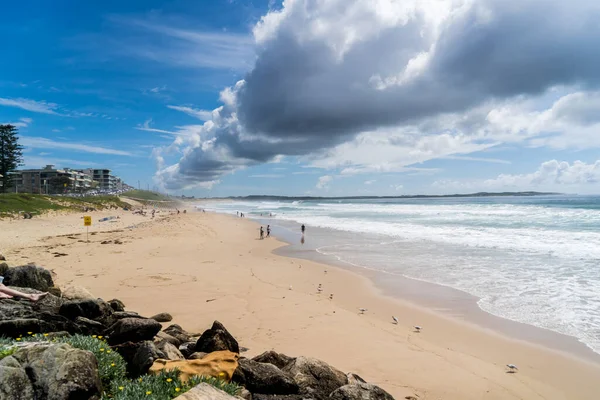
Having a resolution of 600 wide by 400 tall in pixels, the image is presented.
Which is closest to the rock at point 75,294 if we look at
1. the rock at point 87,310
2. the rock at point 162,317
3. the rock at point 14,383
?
the rock at point 87,310

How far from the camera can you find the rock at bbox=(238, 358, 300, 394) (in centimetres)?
473

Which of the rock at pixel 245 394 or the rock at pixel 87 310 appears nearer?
the rock at pixel 245 394

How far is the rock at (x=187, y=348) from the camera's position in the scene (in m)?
6.05

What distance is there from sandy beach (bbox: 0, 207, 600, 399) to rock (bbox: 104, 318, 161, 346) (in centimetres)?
207

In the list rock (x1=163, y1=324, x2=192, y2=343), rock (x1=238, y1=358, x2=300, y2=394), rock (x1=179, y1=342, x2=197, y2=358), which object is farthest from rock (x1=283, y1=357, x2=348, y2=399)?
rock (x1=163, y1=324, x2=192, y2=343)

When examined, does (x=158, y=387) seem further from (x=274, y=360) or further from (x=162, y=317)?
(x=162, y=317)

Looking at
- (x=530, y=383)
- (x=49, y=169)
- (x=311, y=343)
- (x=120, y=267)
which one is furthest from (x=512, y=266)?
(x=49, y=169)

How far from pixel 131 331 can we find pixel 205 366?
78.2 inches

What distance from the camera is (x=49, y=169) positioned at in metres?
114

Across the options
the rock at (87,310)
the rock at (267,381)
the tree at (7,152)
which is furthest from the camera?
the tree at (7,152)

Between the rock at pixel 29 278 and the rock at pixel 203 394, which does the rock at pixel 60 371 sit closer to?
the rock at pixel 203 394

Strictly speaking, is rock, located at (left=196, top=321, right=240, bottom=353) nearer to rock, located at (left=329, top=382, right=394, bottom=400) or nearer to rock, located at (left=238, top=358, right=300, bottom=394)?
rock, located at (left=238, top=358, right=300, bottom=394)

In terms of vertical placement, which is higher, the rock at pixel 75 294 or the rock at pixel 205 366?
the rock at pixel 75 294

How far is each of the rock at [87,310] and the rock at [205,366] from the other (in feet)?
8.72
